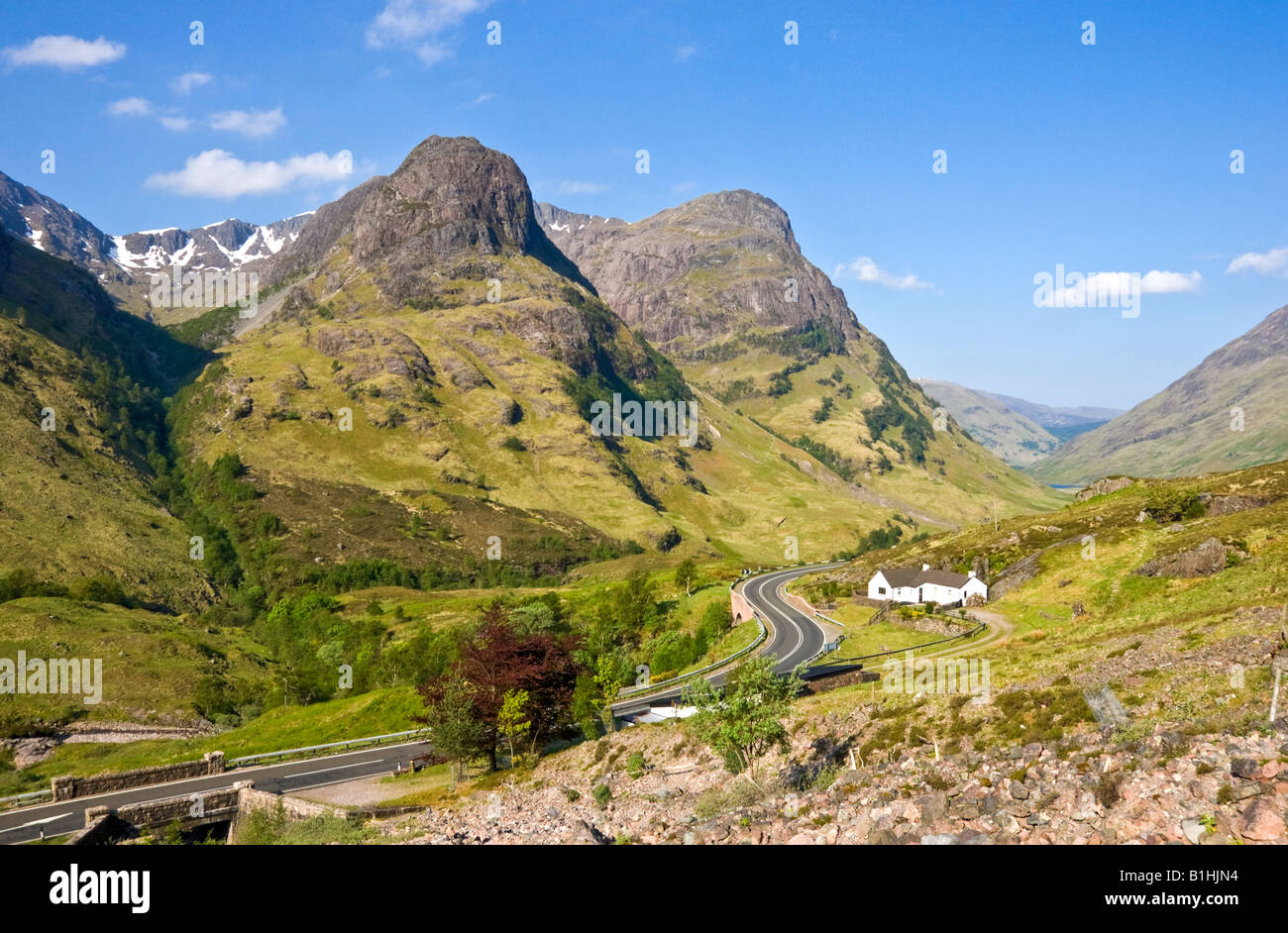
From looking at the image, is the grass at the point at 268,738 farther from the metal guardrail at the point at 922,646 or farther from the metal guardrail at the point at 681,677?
the metal guardrail at the point at 922,646

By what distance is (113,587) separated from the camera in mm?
144375

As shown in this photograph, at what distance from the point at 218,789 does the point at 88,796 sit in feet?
29.2

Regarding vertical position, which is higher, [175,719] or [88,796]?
[88,796]

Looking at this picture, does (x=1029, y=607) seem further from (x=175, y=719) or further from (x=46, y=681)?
(x=46, y=681)

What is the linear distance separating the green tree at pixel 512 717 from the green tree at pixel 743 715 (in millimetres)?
17761

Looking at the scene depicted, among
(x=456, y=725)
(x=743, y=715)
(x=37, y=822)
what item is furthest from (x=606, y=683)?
(x=37, y=822)

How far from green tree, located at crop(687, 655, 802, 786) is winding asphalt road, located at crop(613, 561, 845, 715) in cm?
802

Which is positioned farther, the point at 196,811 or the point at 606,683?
the point at 606,683

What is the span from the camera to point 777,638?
272ft

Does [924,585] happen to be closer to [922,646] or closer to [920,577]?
[920,577]

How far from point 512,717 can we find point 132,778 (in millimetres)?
26868

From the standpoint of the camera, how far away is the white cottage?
92.4 metres

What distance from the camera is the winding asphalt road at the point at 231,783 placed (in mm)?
42875

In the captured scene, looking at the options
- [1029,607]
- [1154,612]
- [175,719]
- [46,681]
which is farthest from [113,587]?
[1154,612]
